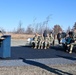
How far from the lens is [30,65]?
11.6 meters

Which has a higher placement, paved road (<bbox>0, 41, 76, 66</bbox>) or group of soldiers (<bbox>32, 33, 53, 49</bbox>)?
group of soldiers (<bbox>32, 33, 53, 49</bbox>)

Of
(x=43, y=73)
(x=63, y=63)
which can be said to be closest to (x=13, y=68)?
(x=43, y=73)

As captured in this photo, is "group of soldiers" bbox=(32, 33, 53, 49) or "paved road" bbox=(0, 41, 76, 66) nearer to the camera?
"paved road" bbox=(0, 41, 76, 66)

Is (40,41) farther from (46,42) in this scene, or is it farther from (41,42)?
(46,42)

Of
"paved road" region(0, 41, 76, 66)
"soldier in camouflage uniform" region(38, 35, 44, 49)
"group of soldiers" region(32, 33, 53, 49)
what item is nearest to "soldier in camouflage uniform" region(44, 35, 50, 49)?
"group of soldiers" region(32, 33, 53, 49)

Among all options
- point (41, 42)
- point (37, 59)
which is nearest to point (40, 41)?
point (41, 42)

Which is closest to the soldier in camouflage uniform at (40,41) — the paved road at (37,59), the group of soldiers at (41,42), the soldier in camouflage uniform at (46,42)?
the group of soldiers at (41,42)

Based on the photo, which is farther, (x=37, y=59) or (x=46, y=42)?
(x=46, y=42)

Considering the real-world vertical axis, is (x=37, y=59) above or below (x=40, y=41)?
below

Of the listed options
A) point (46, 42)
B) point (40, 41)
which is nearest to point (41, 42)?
point (40, 41)

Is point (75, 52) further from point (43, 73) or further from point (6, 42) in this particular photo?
point (43, 73)

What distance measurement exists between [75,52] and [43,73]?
24.8 feet

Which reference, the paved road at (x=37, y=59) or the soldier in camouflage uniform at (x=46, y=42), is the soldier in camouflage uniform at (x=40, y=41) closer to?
the soldier in camouflage uniform at (x=46, y=42)

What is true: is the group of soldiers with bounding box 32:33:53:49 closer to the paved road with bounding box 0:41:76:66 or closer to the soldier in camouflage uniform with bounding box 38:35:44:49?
the soldier in camouflage uniform with bounding box 38:35:44:49
